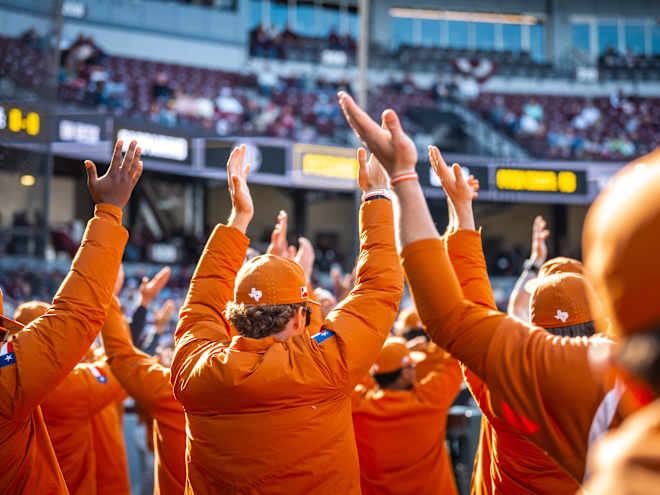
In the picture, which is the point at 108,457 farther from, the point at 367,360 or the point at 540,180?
the point at 540,180

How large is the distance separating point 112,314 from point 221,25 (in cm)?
2354

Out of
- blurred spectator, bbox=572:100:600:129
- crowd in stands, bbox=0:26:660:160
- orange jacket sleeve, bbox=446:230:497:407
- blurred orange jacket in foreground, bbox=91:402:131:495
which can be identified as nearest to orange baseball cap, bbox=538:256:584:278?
orange jacket sleeve, bbox=446:230:497:407

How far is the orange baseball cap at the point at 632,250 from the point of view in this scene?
0.94 meters

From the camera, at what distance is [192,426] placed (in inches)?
88.0

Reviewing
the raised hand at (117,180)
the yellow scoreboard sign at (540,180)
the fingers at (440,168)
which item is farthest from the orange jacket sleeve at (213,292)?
the yellow scoreboard sign at (540,180)

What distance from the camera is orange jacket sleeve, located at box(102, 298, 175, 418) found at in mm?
2977

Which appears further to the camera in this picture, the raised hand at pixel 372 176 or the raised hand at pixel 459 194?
the raised hand at pixel 372 176

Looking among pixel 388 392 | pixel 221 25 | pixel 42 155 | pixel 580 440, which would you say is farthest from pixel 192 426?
pixel 221 25

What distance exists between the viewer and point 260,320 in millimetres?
2172

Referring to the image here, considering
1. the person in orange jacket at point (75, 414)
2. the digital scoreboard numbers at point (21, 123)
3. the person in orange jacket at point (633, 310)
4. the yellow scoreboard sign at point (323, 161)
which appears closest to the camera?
the person in orange jacket at point (633, 310)

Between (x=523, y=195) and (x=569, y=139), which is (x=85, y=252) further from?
(x=569, y=139)

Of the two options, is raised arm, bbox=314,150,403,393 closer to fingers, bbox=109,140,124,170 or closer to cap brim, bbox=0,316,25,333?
fingers, bbox=109,140,124,170

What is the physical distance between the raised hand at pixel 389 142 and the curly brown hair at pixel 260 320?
2.65 ft

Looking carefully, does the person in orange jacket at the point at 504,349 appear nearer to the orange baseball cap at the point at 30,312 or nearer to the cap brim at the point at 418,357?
the orange baseball cap at the point at 30,312
